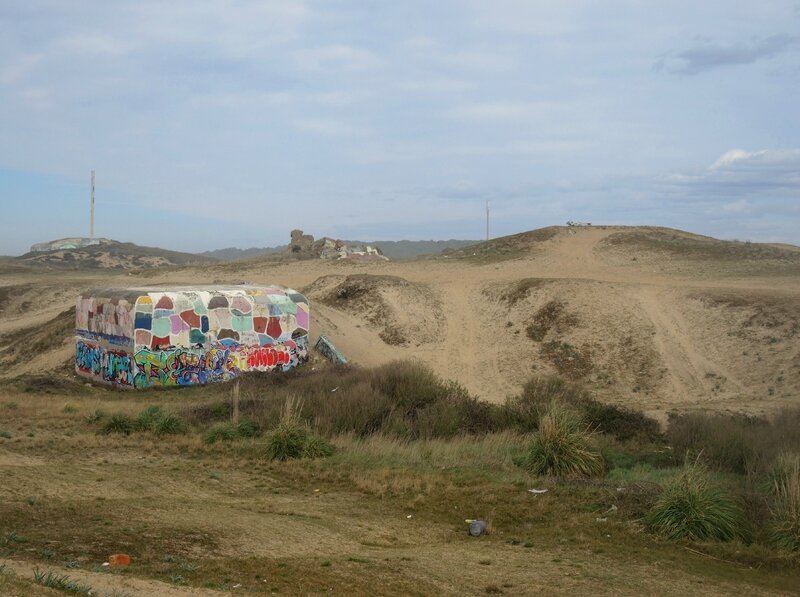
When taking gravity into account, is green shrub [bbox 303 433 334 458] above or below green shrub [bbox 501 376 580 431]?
below

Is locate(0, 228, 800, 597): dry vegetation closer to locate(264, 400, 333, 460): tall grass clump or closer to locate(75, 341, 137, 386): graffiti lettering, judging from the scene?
locate(264, 400, 333, 460): tall grass clump

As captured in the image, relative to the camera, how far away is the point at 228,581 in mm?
7816

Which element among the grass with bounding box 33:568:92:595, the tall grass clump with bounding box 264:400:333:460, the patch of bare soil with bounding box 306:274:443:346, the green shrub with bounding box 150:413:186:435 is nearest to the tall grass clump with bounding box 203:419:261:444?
the green shrub with bounding box 150:413:186:435

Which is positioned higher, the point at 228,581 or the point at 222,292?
the point at 222,292

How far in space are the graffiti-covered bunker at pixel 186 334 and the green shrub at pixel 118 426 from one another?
26.0 ft

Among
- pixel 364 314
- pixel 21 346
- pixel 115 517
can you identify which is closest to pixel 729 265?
pixel 364 314

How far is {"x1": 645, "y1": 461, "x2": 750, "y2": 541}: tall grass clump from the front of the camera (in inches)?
390

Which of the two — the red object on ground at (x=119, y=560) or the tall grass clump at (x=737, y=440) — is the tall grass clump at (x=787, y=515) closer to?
the tall grass clump at (x=737, y=440)

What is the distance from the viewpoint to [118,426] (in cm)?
1700

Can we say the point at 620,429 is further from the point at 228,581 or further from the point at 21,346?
the point at 21,346

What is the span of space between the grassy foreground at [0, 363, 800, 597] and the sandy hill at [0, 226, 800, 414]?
24.9 ft

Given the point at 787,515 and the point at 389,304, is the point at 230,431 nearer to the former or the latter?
the point at 787,515

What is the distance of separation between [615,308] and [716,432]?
1673cm

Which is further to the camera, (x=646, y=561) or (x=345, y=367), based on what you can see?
(x=345, y=367)
